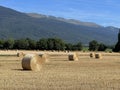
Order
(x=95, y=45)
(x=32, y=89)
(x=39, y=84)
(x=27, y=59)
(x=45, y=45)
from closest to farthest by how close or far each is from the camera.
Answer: (x=32, y=89) → (x=39, y=84) → (x=27, y=59) → (x=45, y=45) → (x=95, y=45)

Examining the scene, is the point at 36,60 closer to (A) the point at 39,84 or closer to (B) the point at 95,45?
(A) the point at 39,84

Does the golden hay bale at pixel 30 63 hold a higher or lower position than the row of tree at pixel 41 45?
lower

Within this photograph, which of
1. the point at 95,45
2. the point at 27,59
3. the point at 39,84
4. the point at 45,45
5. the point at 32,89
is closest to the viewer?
the point at 32,89

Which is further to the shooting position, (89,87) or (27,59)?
(27,59)

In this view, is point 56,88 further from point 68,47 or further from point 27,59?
point 68,47

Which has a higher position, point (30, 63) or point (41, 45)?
point (41, 45)

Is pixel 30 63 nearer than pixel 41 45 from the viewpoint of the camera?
Yes

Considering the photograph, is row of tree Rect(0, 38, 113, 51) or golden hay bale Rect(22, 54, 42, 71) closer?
golden hay bale Rect(22, 54, 42, 71)

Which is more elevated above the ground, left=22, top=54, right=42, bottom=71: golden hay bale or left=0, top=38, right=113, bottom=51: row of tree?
left=0, top=38, right=113, bottom=51: row of tree

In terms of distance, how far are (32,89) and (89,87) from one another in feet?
8.42

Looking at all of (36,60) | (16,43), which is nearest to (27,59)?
(36,60)

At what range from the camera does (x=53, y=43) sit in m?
150

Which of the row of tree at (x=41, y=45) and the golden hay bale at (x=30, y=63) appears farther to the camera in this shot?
the row of tree at (x=41, y=45)

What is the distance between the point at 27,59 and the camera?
2989cm
